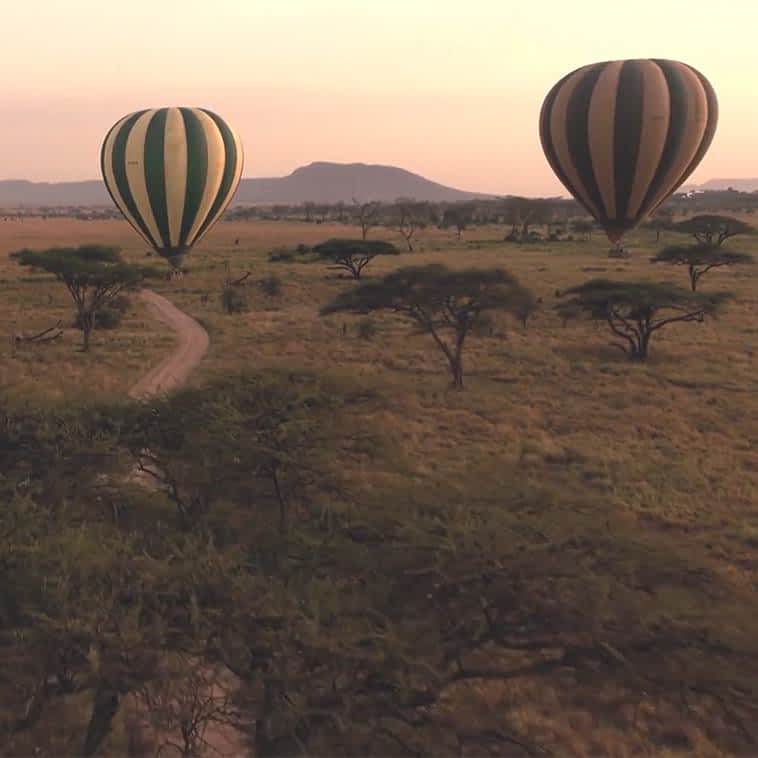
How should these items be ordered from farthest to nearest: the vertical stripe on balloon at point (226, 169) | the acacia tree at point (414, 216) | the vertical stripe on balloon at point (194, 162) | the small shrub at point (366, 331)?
1. the acacia tree at point (414, 216)
2. the small shrub at point (366, 331)
3. the vertical stripe on balloon at point (226, 169)
4. the vertical stripe on balloon at point (194, 162)

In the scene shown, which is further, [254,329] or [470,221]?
[470,221]

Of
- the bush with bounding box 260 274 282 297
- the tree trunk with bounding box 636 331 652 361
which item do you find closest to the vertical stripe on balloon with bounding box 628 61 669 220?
the tree trunk with bounding box 636 331 652 361

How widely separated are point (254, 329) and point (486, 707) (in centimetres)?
2815

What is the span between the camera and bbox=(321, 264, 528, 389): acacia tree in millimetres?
25188

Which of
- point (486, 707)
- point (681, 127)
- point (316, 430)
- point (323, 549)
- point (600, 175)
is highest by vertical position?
point (681, 127)

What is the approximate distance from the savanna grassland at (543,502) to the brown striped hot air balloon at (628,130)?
6901 mm

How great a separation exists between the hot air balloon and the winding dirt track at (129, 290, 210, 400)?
167 inches

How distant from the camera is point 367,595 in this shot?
27.1 feet

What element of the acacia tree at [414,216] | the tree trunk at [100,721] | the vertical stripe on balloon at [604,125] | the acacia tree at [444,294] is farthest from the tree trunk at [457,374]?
the acacia tree at [414,216]

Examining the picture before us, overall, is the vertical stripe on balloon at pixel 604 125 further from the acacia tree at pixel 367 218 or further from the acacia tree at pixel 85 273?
the acacia tree at pixel 367 218

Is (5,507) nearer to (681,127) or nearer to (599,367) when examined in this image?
(681,127)

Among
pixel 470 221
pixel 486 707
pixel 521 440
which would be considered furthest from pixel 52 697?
pixel 470 221

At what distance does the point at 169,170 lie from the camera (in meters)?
25.0

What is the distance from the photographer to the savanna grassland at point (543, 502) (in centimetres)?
791
